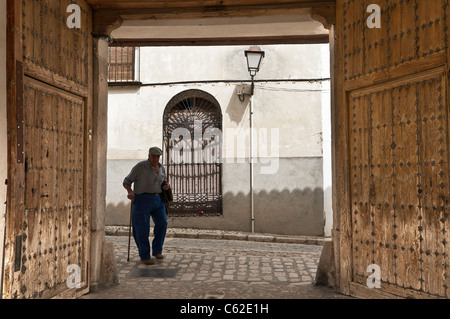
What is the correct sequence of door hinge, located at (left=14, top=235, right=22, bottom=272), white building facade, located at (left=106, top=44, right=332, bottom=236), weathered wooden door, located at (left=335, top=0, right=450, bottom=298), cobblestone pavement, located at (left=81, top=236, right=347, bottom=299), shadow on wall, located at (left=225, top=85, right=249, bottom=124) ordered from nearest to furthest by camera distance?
door hinge, located at (left=14, top=235, right=22, bottom=272) → weathered wooden door, located at (left=335, top=0, right=450, bottom=298) → cobblestone pavement, located at (left=81, top=236, right=347, bottom=299) → white building facade, located at (left=106, top=44, right=332, bottom=236) → shadow on wall, located at (left=225, top=85, right=249, bottom=124)

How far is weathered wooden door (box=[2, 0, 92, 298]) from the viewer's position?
329cm

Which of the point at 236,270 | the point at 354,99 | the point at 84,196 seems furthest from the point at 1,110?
the point at 236,270

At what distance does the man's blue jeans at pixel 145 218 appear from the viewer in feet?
20.1

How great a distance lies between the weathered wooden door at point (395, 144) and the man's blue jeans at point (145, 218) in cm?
297

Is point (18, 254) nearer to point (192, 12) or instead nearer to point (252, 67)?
point (192, 12)

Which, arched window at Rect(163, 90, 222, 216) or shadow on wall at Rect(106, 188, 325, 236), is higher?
arched window at Rect(163, 90, 222, 216)

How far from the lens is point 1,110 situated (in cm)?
316

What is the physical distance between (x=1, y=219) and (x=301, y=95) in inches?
326

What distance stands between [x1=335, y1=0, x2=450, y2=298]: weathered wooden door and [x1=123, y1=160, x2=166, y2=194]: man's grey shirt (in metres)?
3.03

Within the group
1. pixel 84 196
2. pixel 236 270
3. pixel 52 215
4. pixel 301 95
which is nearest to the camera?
pixel 52 215

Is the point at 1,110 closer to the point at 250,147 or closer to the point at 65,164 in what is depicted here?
the point at 65,164

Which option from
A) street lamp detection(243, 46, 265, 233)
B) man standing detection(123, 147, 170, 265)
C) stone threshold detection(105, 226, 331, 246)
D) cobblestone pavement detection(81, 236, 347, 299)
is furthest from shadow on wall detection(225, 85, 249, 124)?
man standing detection(123, 147, 170, 265)

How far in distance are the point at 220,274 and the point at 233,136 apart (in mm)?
5421

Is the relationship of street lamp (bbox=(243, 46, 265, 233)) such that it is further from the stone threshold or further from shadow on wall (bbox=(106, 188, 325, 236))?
the stone threshold
